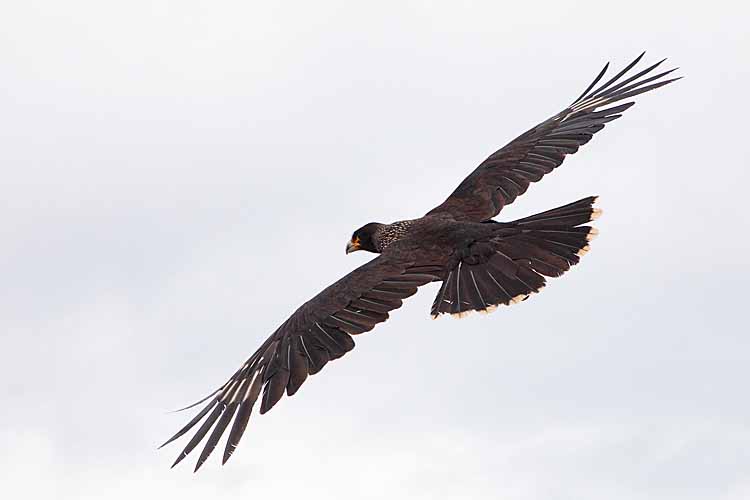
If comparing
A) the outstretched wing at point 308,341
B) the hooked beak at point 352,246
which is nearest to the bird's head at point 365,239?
the hooked beak at point 352,246

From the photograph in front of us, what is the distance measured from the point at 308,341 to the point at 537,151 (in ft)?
17.0

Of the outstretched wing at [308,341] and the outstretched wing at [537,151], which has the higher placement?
the outstretched wing at [537,151]

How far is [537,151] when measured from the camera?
1573 centimetres

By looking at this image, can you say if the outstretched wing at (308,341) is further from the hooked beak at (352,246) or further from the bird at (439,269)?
the hooked beak at (352,246)

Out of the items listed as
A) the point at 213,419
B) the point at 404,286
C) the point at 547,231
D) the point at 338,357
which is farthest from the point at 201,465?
the point at 547,231

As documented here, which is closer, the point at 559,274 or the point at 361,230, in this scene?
the point at 559,274

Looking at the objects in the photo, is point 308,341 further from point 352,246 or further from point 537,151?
point 537,151

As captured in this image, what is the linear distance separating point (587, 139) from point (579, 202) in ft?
8.81

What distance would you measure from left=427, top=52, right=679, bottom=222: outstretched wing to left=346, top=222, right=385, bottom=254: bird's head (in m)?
0.79

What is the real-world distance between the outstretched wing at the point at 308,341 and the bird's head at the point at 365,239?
6.48 feet

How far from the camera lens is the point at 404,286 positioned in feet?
41.0

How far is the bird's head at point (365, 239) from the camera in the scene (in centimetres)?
1501

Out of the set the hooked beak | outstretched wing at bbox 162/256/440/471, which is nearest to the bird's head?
the hooked beak

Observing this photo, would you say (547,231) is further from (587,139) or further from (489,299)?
(587,139)
